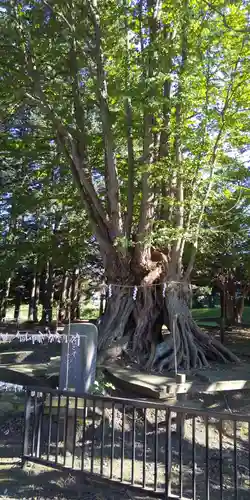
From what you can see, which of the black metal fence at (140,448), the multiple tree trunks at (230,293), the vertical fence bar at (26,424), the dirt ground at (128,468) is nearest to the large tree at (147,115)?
the dirt ground at (128,468)

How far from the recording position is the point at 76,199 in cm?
1380

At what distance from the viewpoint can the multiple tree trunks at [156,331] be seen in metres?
8.95

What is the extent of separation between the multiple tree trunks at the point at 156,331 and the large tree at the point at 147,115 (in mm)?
26

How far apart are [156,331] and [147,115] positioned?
499 cm

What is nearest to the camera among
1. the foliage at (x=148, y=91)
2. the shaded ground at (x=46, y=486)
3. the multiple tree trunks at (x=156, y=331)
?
the shaded ground at (x=46, y=486)

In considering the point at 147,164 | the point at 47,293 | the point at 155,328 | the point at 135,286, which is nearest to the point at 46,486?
the point at 135,286

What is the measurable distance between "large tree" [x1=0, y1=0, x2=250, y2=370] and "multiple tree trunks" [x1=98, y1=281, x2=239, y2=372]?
26 millimetres

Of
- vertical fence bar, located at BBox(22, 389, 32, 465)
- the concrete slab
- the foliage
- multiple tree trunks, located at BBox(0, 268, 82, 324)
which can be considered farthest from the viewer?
multiple tree trunks, located at BBox(0, 268, 82, 324)

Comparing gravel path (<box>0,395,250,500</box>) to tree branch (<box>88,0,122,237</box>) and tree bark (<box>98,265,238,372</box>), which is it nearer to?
tree bark (<box>98,265,238,372</box>)

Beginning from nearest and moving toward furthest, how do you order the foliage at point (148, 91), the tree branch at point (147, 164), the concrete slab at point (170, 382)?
the concrete slab at point (170, 382)
the foliage at point (148, 91)
the tree branch at point (147, 164)

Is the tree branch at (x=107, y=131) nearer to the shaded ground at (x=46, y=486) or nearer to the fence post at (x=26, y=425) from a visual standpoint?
the fence post at (x=26, y=425)

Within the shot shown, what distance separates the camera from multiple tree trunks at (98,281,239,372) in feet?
29.4

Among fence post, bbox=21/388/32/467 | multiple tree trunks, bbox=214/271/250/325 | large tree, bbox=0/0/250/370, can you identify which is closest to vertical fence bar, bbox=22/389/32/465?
fence post, bbox=21/388/32/467

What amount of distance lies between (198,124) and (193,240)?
2562mm
